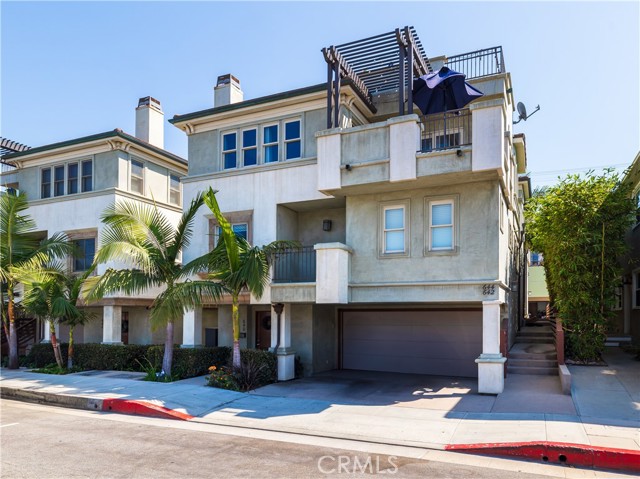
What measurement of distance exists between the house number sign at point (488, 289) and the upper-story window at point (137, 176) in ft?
45.5

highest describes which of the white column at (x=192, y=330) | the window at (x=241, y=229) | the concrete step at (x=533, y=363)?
the window at (x=241, y=229)

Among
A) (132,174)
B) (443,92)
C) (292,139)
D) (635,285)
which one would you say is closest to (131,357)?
(132,174)

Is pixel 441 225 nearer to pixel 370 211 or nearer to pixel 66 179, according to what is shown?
pixel 370 211

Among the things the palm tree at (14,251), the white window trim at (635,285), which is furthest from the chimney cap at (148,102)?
the white window trim at (635,285)

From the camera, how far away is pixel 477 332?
16.1 metres

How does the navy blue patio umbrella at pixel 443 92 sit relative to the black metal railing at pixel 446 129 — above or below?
above

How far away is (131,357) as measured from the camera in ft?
56.9

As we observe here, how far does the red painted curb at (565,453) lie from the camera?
7.47 metres

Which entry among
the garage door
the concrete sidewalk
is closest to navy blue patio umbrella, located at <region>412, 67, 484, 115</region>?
the garage door

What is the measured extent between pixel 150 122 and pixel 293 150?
888 centimetres

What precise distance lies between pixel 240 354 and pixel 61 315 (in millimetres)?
6481

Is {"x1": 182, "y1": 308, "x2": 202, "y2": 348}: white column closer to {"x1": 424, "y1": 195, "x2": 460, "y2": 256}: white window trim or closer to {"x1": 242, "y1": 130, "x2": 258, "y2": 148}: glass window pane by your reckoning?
{"x1": 242, "y1": 130, "x2": 258, "y2": 148}: glass window pane

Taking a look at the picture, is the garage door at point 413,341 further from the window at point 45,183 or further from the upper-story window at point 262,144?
the window at point 45,183

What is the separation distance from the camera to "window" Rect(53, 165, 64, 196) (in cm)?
2070
